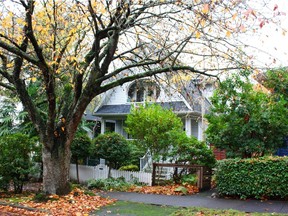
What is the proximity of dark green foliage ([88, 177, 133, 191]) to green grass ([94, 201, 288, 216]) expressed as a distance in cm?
385

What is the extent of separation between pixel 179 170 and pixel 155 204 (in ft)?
19.6

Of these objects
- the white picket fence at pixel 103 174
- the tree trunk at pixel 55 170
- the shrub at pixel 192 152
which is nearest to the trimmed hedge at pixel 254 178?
the shrub at pixel 192 152

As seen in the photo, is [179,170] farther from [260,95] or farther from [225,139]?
[260,95]

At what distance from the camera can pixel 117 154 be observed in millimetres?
17203

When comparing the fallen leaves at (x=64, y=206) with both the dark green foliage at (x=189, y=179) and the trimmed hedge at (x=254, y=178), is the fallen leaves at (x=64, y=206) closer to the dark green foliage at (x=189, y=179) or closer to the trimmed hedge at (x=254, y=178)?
the trimmed hedge at (x=254, y=178)

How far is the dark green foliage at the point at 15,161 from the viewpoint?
45.7 ft

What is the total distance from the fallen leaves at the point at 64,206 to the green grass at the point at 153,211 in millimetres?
470

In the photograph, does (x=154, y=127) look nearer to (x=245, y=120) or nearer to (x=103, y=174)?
(x=103, y=174)

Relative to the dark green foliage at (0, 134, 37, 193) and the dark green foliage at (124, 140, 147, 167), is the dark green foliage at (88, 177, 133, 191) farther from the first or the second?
the dark green foliage at (0, 134, 37, 193)

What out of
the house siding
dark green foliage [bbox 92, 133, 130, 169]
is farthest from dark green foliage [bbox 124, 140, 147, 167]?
the house siding

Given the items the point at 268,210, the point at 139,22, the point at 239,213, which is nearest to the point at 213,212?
the point at 239,213

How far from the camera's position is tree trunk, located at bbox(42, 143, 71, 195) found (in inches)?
466

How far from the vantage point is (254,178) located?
1196cm

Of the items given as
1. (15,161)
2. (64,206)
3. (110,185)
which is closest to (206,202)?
(64,206)
